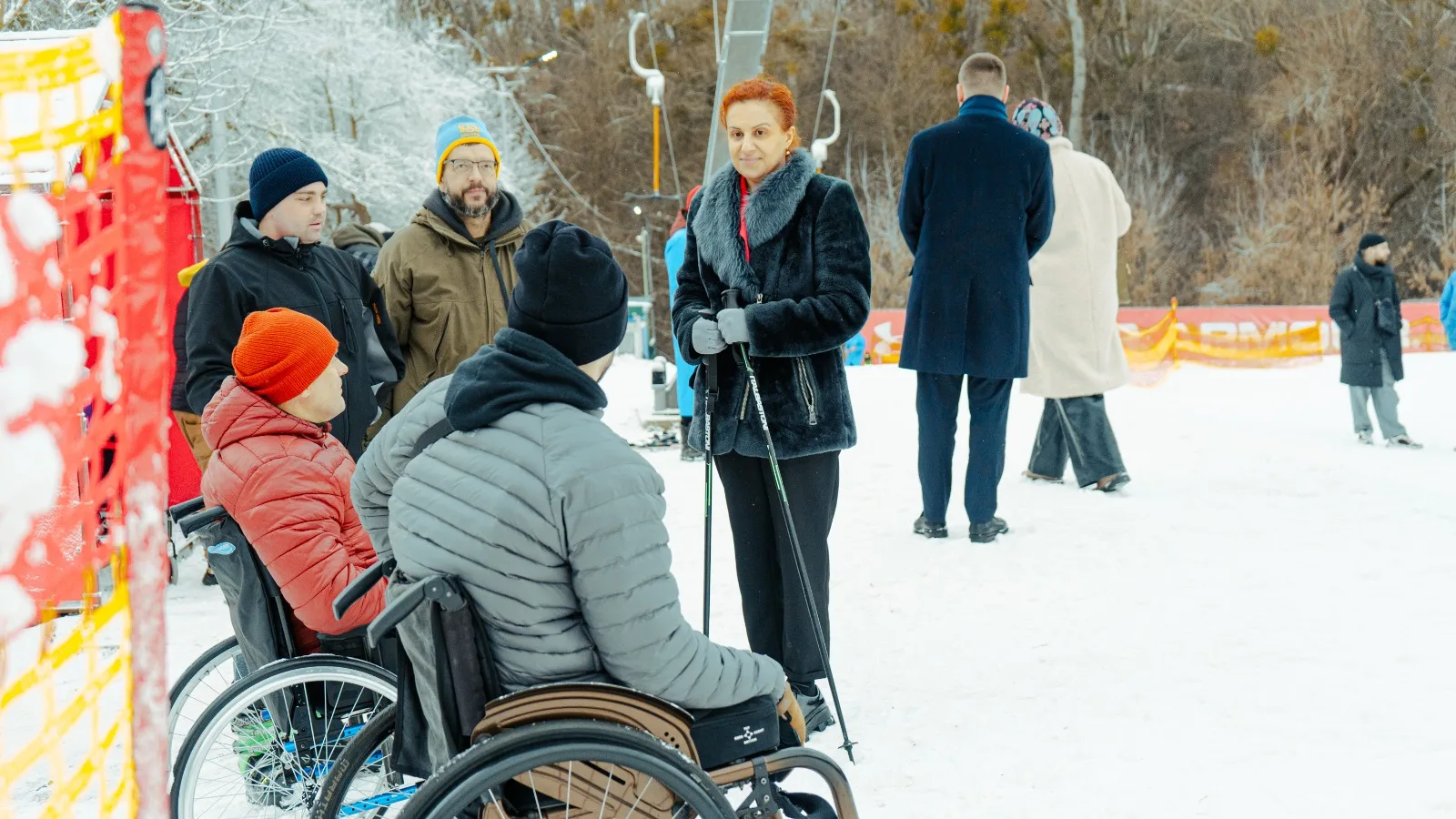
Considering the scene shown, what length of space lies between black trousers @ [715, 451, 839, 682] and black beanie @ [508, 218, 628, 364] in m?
1.46

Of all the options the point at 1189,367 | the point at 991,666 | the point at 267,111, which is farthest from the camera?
the point at 267,111

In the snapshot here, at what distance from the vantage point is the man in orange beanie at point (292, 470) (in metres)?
2.76

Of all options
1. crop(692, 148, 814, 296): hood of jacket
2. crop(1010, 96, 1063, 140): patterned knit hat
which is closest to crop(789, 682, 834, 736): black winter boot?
crop(692, 148, 814, 296): hood of jacket

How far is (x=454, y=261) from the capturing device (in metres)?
4.21

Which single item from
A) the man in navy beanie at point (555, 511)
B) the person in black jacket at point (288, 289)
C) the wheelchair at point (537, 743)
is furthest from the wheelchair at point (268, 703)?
the person in black jacket at point (288, 289)

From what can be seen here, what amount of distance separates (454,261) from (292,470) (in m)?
1.51

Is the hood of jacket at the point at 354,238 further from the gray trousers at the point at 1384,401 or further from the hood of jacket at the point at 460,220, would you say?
the gray trousers at the point at 1384,401

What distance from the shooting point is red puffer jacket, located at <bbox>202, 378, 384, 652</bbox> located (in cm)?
276

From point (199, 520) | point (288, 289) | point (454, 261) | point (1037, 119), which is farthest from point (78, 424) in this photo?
point (1037, 119)

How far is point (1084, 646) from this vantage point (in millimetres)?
4203

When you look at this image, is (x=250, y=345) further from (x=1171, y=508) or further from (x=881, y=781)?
(x=1171, y=508)

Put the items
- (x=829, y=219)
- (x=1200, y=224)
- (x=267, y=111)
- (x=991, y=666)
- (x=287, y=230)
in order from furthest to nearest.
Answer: (x=1200, y=224), (x=267, y=111), (x=991, y=666), (x=287, y=230), (x=829, y=219)

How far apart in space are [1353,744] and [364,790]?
2528 mm

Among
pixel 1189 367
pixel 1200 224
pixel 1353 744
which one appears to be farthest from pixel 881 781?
pixel 1200 224
